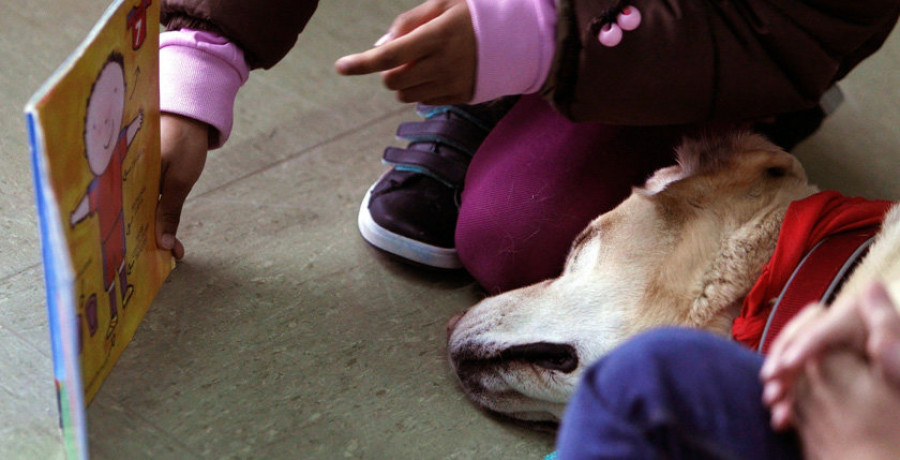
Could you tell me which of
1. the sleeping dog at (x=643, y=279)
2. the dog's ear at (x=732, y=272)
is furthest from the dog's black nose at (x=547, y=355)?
the dog's ear at (x=732, y=272)

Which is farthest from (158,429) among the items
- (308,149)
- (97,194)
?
(308,149)

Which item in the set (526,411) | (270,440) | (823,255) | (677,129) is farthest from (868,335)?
(677,129)

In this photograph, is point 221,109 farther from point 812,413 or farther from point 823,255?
point 812,413

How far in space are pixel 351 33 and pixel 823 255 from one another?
1.42m

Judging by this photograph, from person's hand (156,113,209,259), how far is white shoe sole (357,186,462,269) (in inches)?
13.3

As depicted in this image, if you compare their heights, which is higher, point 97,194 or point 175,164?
point 97,194

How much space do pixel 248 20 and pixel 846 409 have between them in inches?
43.1

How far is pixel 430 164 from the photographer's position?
1711 millimetres

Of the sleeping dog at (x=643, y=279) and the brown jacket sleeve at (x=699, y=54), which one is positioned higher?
the brown jacket sleeve at (x=699, y=54)

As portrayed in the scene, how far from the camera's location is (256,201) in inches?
66.8

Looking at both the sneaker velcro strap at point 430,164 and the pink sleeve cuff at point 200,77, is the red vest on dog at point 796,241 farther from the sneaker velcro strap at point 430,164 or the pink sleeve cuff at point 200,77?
the pink sleeve cuff at point 200,77

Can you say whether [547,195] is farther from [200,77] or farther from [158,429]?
[158,429]

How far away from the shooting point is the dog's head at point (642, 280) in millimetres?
1234

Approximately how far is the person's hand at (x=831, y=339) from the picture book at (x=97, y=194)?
26.8 inches
